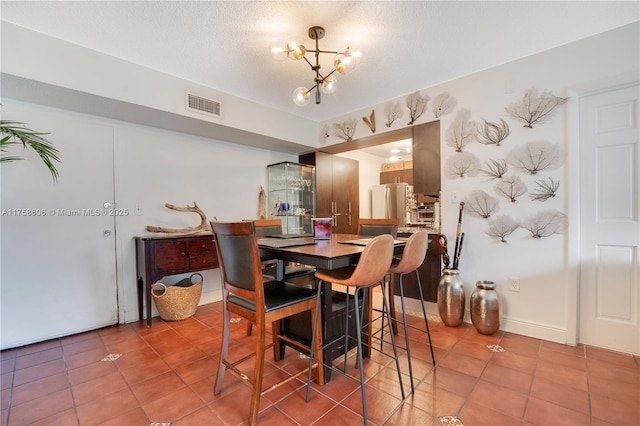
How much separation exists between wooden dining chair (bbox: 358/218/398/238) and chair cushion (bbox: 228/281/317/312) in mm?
1086

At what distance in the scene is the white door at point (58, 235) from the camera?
2395 millimetres

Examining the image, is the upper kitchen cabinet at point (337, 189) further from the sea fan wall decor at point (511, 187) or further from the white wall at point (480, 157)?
the sea fan wall decor at point (511, 187)

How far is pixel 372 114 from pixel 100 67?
108 inches

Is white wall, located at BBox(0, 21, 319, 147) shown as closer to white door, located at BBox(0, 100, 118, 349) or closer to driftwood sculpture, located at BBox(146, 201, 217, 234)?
white door, located at BBox(0, 100, 118, 349)

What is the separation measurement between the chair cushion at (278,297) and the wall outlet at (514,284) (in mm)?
1994

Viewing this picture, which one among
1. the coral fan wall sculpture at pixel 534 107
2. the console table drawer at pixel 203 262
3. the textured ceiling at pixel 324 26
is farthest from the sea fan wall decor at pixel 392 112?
the console table drawer at pixel 203 262

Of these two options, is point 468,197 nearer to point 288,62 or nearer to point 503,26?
point 503,26

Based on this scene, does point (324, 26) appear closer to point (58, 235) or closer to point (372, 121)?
point (372, 121)

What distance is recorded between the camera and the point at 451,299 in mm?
2672

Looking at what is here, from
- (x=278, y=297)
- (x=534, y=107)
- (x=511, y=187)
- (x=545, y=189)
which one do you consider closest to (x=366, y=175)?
(x=511, y=187)

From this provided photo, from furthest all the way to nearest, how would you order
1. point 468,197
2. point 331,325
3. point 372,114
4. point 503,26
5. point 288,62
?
1. point 372,114
2. point 468,197
3. point 288,62
4. point 503,26
5. point 331,325

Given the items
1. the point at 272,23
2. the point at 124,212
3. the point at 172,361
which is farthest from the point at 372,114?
the point at 172,361

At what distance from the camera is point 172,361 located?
213 centimetres

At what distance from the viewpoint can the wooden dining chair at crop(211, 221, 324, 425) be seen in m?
1.45
